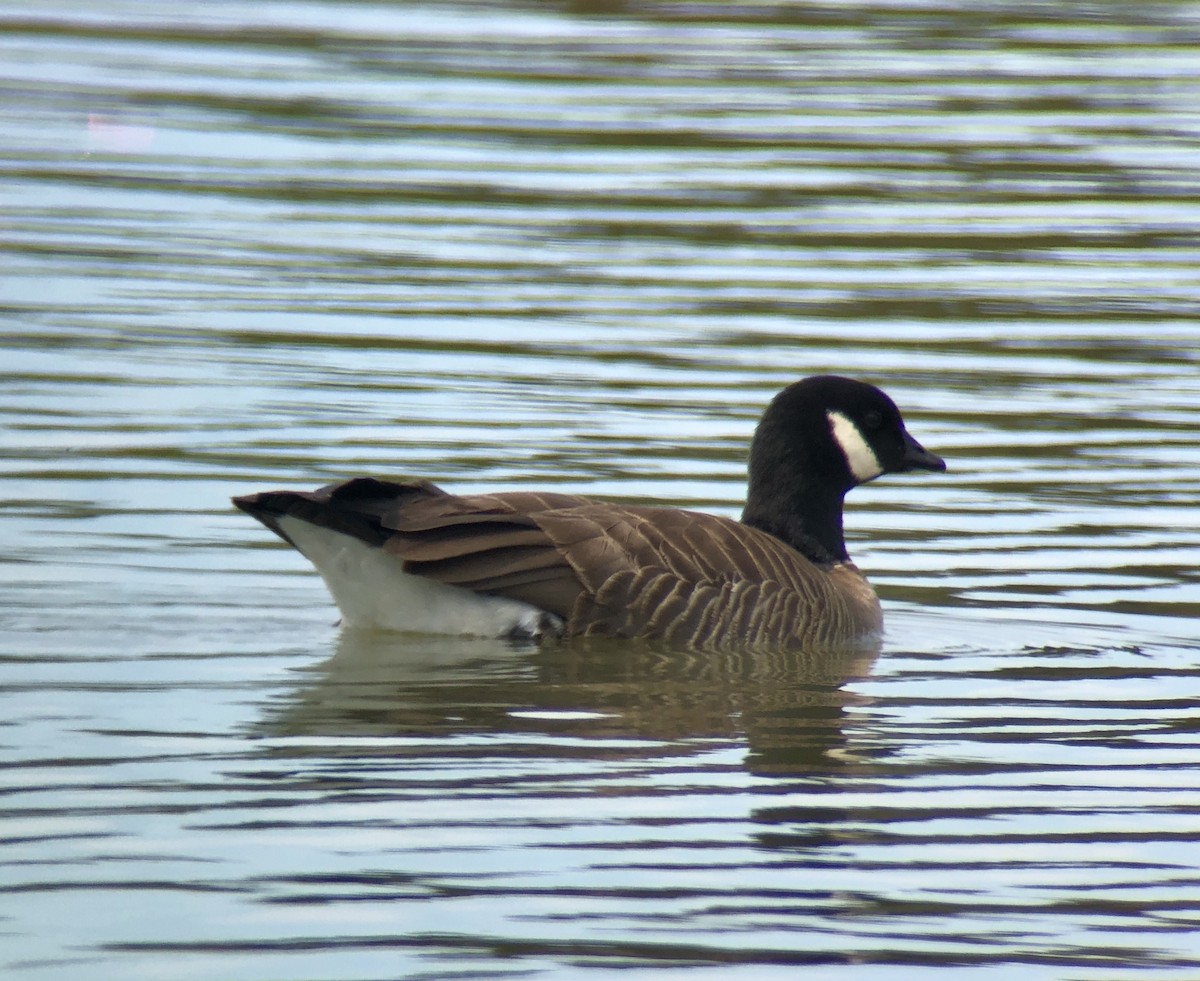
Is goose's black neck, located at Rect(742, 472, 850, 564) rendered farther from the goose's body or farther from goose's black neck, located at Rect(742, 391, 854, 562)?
the goose's body

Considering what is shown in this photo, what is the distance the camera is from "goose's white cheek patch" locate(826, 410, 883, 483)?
425 inches

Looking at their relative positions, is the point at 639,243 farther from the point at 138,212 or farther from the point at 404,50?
the point at 404,50

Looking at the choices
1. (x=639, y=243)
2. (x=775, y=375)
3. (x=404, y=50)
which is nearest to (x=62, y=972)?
(x=775, y=375)

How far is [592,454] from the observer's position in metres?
12.4

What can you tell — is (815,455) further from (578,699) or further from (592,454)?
(578,699)

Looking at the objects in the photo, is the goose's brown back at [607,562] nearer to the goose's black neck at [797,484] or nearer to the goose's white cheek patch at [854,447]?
the goose's black neck at [797,484]

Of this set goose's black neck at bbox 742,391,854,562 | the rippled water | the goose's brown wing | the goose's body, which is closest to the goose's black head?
goose's black neck at bbox 742,391,854,562

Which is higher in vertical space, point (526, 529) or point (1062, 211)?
point (1062, 211)

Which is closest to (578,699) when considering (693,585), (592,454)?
(693,585)

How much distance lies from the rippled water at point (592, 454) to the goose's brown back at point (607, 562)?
27cm

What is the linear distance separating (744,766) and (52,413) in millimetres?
6366

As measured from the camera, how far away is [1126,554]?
11.1m

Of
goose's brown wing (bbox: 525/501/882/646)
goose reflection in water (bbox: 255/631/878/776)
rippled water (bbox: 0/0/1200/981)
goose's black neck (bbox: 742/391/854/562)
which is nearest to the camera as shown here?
rippled water (bbox: 0/0/1200/981)

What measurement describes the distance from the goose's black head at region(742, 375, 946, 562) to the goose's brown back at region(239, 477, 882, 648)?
0.54 m
